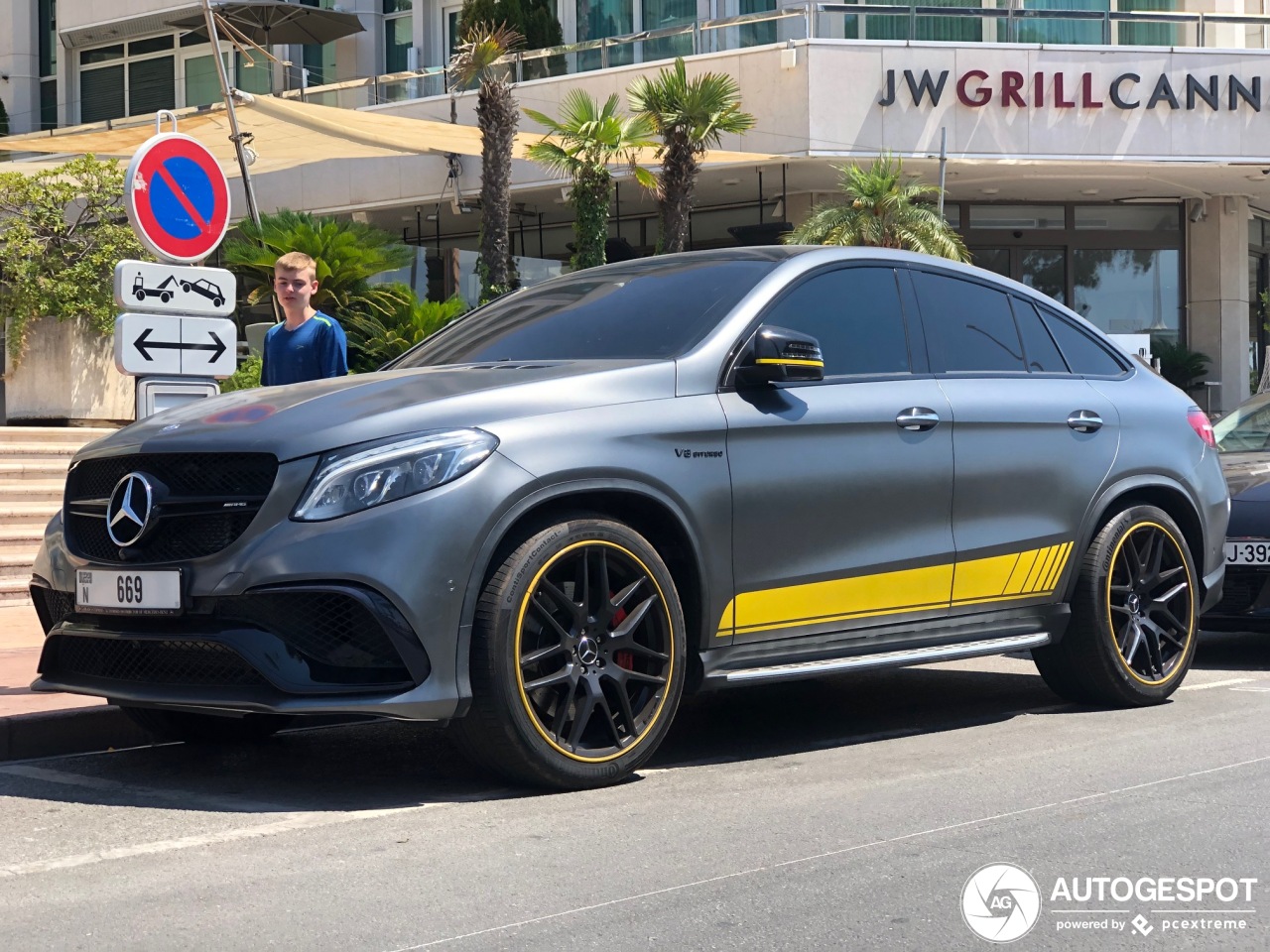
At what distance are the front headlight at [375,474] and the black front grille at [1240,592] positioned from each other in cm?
483

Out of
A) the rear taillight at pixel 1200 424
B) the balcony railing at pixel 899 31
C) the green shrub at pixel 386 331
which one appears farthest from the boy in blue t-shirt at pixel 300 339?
the balcony railing at pixel 899 31

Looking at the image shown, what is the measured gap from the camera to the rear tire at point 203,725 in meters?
5.86

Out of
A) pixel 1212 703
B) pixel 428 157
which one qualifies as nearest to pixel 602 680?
pixel 1212 703

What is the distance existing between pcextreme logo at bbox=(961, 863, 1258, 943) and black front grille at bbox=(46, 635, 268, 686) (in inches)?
81.8

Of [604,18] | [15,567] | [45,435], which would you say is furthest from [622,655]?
[604,18]

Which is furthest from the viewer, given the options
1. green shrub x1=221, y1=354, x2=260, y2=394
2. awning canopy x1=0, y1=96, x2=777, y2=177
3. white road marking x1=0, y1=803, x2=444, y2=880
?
awning canopy x1=0, y1=96, x2=777, y2=177

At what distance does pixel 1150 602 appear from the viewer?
674 centimetres

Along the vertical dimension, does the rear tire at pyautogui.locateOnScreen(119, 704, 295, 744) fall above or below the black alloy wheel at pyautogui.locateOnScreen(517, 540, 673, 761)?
below

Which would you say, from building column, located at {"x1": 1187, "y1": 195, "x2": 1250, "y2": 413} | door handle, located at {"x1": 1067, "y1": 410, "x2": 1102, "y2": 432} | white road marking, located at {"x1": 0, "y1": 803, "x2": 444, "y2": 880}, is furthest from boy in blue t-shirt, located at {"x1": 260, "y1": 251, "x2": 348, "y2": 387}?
building column, located at {"x1": 1187, "y1": 195, "x2": 1250, "y2": 413}

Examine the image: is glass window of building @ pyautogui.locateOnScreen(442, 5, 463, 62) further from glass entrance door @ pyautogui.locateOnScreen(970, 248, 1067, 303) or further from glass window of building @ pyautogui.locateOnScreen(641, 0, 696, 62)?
glass entrance door @ pyautogui.locateOnScreen(970, 248, 1067, 303)

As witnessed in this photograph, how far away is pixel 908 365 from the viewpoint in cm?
607

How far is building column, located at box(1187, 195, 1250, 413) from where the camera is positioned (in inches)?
1241

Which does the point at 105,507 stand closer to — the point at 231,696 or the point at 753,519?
the point at 231,696

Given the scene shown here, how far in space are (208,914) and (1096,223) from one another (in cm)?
3022
